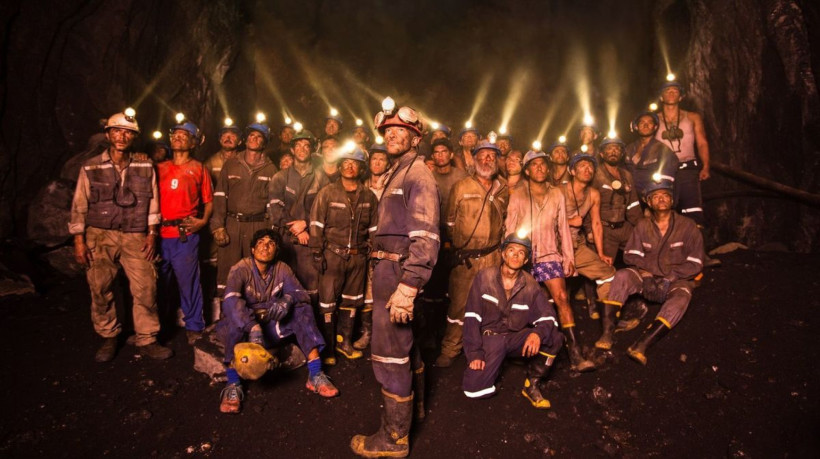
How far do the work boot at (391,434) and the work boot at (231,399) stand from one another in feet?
4.07

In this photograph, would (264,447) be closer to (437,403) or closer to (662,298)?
(437,403)

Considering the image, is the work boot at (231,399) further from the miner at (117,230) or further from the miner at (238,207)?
the miner at (238,207)

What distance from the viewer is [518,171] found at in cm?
535

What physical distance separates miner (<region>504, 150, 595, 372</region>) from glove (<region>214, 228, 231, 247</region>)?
139 inches

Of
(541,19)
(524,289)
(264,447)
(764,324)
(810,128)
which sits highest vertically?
(541,19)

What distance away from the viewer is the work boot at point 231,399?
3.69 metres

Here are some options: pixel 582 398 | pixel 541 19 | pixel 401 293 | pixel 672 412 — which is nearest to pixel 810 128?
pixel 672 412

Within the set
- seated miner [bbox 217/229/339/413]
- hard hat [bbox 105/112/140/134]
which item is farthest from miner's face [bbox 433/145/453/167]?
hard hat [bbox 105/112/140/134]

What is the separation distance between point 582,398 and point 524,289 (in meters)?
1.27

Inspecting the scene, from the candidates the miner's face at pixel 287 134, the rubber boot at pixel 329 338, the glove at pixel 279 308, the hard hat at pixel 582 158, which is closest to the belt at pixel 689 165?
the hard hat at pixel 582 158

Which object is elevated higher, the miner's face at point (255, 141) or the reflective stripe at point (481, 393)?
the miner's face at point (255, 141)

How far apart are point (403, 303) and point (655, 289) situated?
3830 mm

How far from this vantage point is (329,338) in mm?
4715

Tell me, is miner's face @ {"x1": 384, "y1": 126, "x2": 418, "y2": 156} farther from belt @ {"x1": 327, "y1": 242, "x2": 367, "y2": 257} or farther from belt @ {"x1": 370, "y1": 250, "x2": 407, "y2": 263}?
belt @ {"x1": 327, "y1": 242, "x2": 367, "y2": 257}
